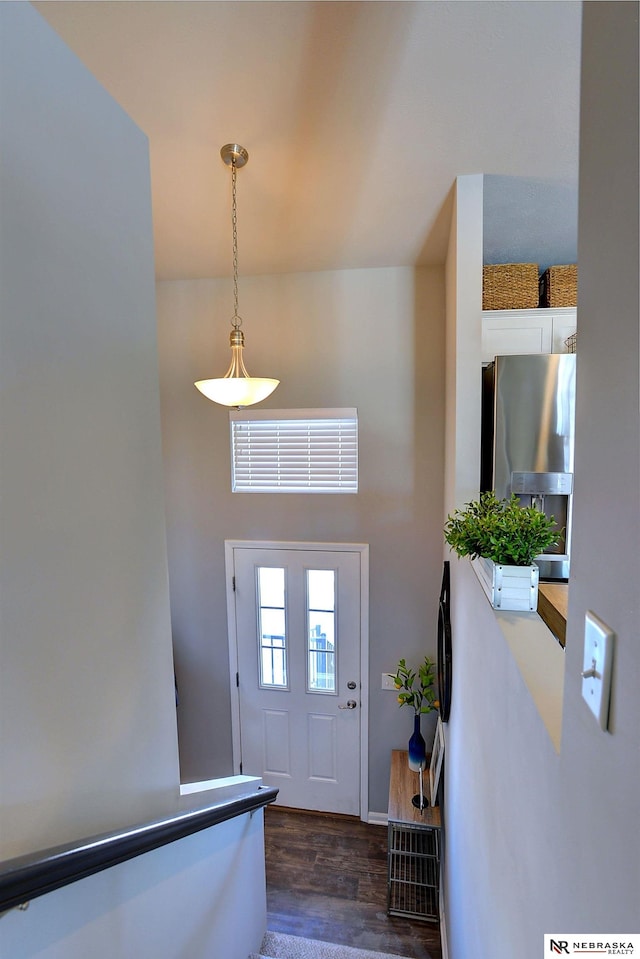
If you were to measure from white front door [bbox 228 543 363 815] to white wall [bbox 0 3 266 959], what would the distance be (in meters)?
1.91

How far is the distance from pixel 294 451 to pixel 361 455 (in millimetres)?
481

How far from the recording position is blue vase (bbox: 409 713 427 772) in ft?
8.95

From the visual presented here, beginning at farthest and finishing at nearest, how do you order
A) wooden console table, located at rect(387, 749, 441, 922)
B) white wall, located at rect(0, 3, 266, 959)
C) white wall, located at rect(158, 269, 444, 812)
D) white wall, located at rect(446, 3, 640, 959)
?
white wall, located at rect(158, 269, 444, 812) < wooden console table, located at rect(387, 749, 441, 922) < white wall, located at rect(0, 3, 266, 959) < white wall, located at rect(446, 3, 640, 959)

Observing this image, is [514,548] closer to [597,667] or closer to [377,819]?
[597,667]

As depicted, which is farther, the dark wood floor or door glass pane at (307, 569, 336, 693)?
door glass pane at (307, 569, 336, 693)

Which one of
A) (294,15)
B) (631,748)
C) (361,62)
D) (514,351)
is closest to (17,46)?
(294,15)

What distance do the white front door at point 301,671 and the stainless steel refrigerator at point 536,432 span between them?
1370 millimetres

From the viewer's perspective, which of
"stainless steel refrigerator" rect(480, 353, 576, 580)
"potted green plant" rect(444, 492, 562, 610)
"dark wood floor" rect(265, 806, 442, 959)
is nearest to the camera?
"potted green plant" rect(444, 492, 562, 610)

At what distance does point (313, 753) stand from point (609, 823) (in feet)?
10.3

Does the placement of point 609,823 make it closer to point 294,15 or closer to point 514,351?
point 294,15

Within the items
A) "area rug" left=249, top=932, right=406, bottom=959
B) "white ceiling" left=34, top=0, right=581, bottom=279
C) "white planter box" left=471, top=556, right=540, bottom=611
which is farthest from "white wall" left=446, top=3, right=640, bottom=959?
"area rug" left=249, top=932, right=406, bottom=959

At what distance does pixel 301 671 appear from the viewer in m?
3.13

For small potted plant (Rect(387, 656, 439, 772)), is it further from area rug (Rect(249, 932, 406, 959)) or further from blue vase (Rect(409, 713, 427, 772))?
area rug (Rect(249, 932, 406, 959))

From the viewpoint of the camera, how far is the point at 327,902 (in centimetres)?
253
